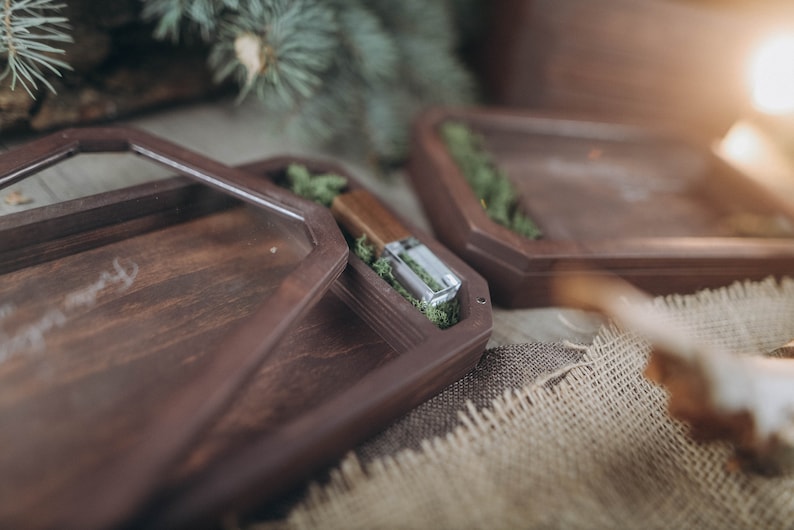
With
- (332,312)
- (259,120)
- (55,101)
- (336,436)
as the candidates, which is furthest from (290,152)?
(336,436)

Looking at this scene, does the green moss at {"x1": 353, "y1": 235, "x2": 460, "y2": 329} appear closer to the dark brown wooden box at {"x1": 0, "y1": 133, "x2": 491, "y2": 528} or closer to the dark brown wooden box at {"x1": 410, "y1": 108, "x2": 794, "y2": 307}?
the dark brown wooden box at {"x1": 0, "y1": 133, "x2": 491, "y2": 528}

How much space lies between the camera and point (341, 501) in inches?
21.0

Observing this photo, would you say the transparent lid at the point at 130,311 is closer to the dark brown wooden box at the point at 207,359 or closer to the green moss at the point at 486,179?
the dark brown wooden box at the point at 207,359

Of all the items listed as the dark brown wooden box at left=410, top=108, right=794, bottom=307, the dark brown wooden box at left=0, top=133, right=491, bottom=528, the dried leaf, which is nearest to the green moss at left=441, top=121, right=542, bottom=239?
the dark brown wooden box at left=410, top=108, right=794, bottom=307

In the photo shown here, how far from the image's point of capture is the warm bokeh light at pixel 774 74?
118 centimetres

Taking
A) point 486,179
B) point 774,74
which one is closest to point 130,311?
point 486,179

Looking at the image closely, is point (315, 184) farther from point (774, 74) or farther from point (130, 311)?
point (774, 74)

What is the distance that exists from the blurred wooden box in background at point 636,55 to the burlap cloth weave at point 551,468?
0.77 metres

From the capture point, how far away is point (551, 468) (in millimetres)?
579

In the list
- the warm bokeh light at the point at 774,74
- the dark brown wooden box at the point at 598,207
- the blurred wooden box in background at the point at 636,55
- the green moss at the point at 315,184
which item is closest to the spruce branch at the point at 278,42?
the green moss at the point at 315,184

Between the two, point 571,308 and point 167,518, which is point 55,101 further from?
point 571,308

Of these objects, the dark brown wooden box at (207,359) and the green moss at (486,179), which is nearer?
the dark brown wooden box at (207,359)

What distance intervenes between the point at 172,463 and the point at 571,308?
2.17ft

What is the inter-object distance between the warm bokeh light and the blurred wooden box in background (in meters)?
0.03
